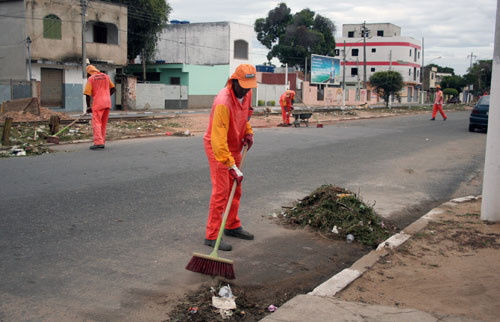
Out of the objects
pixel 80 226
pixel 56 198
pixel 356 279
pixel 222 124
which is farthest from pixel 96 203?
pixel 356 279

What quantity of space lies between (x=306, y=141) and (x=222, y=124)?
9958 millimetres

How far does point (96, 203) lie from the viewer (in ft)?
20.8

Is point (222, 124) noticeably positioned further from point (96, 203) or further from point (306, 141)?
→ point (306, 141)

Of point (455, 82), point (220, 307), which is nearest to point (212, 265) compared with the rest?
point (220, 307)

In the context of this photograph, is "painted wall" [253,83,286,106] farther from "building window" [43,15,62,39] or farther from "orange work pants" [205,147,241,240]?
"orange work pants" [205,147,241,240]

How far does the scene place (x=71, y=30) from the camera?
2975 centimetres

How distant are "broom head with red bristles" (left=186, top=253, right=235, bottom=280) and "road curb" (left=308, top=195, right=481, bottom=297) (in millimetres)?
678

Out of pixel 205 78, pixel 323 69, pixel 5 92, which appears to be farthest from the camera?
pixel 323 69

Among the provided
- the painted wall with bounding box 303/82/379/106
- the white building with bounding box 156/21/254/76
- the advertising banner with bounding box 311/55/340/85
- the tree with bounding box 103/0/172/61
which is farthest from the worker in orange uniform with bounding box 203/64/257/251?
the painted wall with bounding box 303/82/379/106

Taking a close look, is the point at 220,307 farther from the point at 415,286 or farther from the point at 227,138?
the point at 227,138

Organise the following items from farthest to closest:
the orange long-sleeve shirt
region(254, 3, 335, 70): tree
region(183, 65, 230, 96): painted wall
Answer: region(254, 3, 335, 70): tree → region(183, 65, 230, 96): painted wall → the orange long-sleeve shirt

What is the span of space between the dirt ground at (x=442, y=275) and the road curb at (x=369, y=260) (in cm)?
5

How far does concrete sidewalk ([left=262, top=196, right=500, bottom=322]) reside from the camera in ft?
11.1

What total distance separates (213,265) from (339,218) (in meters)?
2.09
